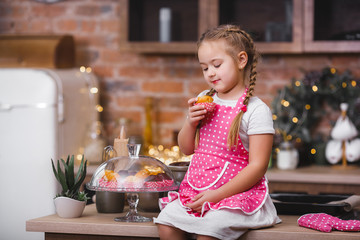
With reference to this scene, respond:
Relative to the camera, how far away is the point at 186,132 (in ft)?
5.52

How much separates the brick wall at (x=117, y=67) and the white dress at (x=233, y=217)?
178 centimetres

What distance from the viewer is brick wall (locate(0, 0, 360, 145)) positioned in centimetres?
342

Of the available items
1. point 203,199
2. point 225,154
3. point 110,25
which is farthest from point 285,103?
point 203,199

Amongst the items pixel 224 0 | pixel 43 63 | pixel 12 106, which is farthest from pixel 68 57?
pixel 224 0

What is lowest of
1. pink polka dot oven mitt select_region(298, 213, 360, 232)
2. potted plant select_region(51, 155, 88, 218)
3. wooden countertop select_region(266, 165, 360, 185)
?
wooden countertop select_region(266, 165, 360, 185)

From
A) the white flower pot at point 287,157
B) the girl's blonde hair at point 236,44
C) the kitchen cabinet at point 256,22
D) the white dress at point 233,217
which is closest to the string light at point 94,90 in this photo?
the kitchen cabinet at point 256,22

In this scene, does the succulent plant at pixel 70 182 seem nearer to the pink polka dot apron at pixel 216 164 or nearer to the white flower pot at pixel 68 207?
the white flower pot at pixel 68 207

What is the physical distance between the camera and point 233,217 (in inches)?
57.5

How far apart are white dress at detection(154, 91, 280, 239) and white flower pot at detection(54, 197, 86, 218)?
0.25m

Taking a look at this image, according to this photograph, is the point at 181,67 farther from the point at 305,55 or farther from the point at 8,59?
the point at 8,59

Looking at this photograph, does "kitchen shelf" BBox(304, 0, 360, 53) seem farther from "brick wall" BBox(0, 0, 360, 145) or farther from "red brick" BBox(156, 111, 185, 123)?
"red brick" BBox(156, 111, 185, 123)

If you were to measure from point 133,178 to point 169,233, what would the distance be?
185 mm

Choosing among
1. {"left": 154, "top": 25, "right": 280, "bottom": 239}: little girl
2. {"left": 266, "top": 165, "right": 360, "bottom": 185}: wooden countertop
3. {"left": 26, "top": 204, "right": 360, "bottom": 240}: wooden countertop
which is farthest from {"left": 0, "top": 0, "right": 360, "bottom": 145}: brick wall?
{"left": 26, "top": 204, "right": 360, "bottom": 240}: wooden countertop

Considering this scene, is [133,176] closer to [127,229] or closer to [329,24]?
[127,229]
